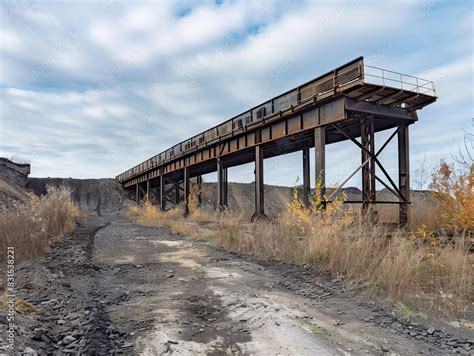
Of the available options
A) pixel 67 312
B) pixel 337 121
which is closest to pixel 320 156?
pixel 337 121

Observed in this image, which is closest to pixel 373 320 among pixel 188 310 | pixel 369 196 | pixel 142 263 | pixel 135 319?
pixel 188 310

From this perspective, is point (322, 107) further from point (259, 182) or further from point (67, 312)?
point (67, 312)

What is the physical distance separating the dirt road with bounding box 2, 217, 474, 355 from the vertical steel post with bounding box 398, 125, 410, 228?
9162 mm

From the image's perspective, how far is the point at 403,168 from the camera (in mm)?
14266

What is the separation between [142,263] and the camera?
26.3 ft

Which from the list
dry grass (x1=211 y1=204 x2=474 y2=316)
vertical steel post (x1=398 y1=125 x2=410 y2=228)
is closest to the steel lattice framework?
vertical steel post (x1=398 y1=125 x2=410 y2=228)

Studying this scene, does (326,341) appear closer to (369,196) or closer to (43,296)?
(43,296)

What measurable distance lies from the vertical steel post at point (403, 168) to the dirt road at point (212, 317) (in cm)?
916

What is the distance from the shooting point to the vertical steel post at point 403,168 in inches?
539

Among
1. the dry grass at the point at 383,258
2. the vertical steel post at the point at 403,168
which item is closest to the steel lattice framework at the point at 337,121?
the vertical steel post at the point at 403,168

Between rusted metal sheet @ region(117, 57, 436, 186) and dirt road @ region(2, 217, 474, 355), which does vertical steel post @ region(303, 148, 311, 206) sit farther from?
dirt road @ region(2, 217, 474, 355)

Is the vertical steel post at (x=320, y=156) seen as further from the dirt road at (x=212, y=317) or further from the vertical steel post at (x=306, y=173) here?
the dirt road at (x=212, y=317)

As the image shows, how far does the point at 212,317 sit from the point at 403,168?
42.9 feet

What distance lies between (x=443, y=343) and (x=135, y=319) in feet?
12.0
